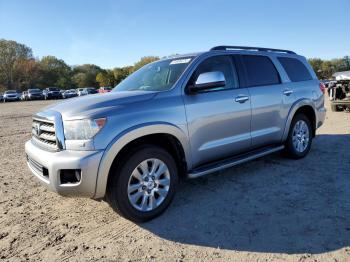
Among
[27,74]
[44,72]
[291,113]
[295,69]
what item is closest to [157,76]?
[291,113]

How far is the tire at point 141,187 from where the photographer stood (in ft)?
12.1

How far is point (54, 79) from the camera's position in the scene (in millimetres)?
103000

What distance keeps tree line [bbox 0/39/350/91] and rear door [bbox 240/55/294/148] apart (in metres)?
83.1

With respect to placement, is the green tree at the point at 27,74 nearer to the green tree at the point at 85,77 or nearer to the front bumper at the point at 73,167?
the green tree at the point at 85,77

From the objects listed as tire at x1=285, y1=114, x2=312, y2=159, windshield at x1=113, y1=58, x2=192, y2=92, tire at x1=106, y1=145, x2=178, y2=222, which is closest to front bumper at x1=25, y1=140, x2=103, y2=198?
tire at x1=106, y1=145, x2=178, y2=222

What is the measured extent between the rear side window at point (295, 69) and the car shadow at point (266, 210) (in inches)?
61.2

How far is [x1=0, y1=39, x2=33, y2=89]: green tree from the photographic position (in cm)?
9269

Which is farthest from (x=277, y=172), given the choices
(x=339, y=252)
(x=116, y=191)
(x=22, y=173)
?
(x=22, y=173)

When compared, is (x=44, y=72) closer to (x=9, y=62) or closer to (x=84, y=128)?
(x=9, y=62)

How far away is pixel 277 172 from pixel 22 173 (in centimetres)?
437

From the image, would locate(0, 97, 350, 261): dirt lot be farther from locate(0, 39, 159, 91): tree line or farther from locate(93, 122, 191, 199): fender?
locate(0, 39, 159, 91): tree line

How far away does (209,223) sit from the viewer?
3.82 meters

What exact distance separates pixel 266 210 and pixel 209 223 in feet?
2.47

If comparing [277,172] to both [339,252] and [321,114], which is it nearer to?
[321,114]
